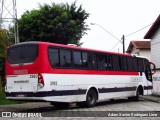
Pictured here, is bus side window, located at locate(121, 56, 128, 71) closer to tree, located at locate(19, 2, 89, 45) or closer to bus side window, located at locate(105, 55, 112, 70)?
bus side window, located at locate(105, 55, 112, 70)

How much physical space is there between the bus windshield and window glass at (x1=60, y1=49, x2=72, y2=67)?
4.79 feet

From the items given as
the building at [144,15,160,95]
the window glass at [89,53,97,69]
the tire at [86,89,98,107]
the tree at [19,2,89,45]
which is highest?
the tree at [19,2,89,45]

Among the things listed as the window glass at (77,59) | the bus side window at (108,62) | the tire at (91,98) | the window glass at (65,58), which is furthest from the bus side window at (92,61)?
the window glass at (65,58)

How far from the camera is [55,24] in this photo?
133 ft

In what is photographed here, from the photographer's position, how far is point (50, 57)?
18031mm

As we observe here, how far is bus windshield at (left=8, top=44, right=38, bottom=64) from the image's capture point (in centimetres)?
1783

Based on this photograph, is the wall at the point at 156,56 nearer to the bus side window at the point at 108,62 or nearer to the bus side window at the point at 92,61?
the bus side window at the point at 108,62

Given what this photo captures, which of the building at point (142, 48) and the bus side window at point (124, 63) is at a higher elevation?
the building at point (142, 48)

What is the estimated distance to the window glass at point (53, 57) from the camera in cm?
1805

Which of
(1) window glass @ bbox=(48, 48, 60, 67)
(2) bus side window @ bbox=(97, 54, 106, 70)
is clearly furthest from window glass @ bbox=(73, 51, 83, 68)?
(2) bus side window @ bbox=(97, 54, 106, 70)

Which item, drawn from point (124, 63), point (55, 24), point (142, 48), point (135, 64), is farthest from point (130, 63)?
point (142, 48)

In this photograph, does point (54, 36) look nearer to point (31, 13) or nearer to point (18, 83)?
point (31, 13)

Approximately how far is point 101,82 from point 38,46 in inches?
218

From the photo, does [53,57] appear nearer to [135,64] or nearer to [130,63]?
[130,63]
